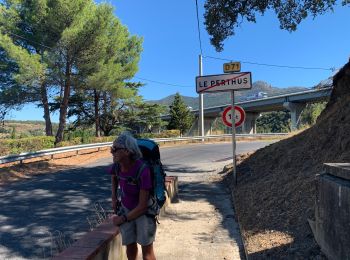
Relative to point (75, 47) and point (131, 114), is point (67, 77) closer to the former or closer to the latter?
point (75, 47)

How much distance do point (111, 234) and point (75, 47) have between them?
76.5ft

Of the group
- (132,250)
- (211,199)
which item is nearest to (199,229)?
(211,199)

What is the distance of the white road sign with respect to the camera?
415 inches

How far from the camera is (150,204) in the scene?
363 centimetres

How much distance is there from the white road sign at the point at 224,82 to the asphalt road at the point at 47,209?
3.61 metres

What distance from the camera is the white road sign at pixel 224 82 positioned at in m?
10.5

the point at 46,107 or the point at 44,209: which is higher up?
the point at 46,107

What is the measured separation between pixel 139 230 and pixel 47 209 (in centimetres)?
513

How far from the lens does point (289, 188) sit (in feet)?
22.4

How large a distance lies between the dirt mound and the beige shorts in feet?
5.56

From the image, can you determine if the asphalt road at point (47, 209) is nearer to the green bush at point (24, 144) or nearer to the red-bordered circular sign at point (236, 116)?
the red-bordered circular sign at point (236, 116)

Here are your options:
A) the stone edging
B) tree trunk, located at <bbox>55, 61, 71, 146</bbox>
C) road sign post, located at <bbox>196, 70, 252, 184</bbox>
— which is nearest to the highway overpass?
tree trunk, located at <bbox>55, 61, 71, 146</bbox>

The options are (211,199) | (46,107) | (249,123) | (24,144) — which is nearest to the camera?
(211,199)

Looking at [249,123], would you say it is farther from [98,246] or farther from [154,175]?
[154,175]
